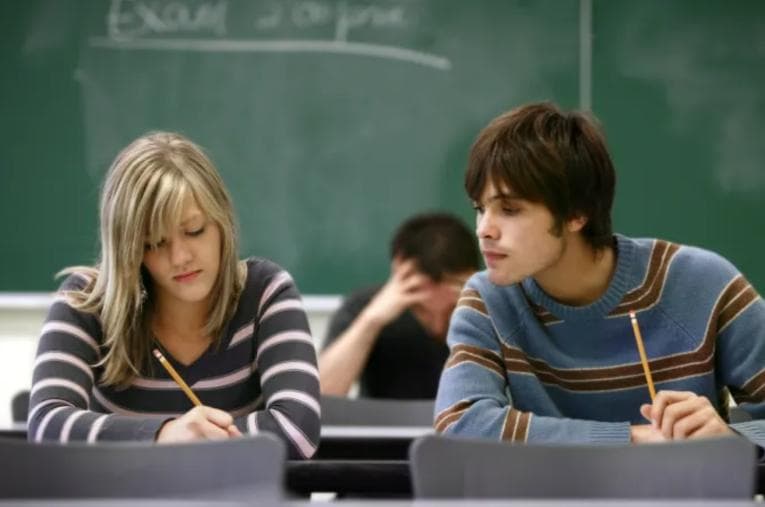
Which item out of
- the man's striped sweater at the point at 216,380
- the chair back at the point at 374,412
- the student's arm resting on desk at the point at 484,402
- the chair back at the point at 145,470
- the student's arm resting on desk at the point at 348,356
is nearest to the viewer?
the chair back at the point at 145,470

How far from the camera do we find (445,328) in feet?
11.1

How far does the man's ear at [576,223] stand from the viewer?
2197 mm

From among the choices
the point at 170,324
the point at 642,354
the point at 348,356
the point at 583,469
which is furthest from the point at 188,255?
the point at 348,356

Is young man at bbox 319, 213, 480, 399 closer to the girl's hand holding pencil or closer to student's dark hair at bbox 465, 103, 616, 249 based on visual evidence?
student's dark hair at bbox 465, 103, 616, 249

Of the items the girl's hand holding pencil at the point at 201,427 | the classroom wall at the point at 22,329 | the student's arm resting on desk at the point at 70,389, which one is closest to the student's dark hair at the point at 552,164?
the girl's hand holding pencil at the point at 201,427

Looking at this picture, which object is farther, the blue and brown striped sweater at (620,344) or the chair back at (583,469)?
the blue and brown striped sweater at (620,344)

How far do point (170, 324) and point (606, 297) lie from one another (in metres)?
0.82

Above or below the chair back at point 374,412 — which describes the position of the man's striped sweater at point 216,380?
above

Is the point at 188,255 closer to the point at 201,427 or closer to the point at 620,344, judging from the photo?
the point at 201,427

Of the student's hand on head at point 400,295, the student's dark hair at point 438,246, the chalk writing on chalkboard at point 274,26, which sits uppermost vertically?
the chalk writing on chalkboard at point 274,26

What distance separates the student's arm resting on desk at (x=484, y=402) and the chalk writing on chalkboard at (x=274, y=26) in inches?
77.9

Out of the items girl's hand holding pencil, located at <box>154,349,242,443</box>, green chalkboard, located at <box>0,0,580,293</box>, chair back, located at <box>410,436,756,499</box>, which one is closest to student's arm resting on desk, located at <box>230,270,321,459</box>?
girl's hand holding pencil, located at <box>154,349,242,443</box>

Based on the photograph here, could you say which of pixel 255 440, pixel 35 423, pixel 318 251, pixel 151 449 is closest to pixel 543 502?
pixel 255 440

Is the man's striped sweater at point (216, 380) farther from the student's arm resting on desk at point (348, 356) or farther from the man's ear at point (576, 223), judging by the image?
the student's arm resting on desk at point (348, 356)
